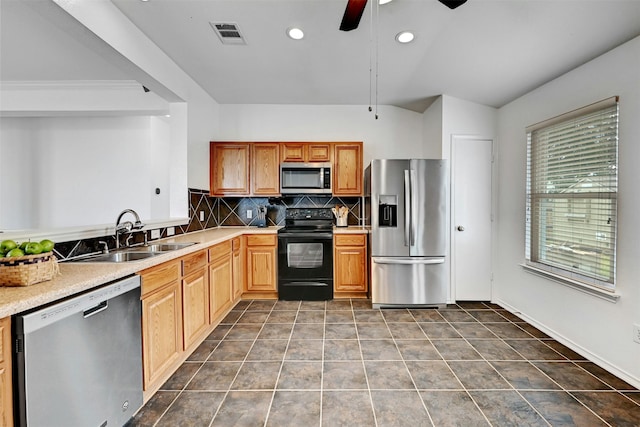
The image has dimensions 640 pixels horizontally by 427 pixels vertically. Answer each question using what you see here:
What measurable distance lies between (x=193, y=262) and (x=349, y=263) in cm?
192

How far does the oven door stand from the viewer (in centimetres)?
353

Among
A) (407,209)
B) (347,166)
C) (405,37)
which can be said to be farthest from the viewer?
(347,166)

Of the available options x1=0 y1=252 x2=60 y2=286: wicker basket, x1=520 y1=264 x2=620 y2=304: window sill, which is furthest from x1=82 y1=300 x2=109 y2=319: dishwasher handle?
x1=520 y1=264 x2=620 y2=304: window sill

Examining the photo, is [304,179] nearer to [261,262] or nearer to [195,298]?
[261,262]

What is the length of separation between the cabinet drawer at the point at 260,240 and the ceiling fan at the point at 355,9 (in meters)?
2.45

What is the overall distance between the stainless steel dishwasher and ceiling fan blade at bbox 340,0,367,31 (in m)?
1.98

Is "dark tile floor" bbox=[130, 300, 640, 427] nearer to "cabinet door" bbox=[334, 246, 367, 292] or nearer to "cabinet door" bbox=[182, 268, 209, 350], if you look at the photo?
"cabinet door" bbox=[182, 268, 209, 350]

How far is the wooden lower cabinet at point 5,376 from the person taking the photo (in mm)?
992

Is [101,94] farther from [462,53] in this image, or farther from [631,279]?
[631,279]

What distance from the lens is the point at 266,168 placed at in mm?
3820

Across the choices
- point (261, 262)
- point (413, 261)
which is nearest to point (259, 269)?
point (261, 262)

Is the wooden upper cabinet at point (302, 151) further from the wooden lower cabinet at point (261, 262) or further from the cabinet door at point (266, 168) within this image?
the wooden lower cabinet at point (261, 262)

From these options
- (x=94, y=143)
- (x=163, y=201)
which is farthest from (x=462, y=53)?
(x=94, y=143)

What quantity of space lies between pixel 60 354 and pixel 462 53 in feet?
11.2
